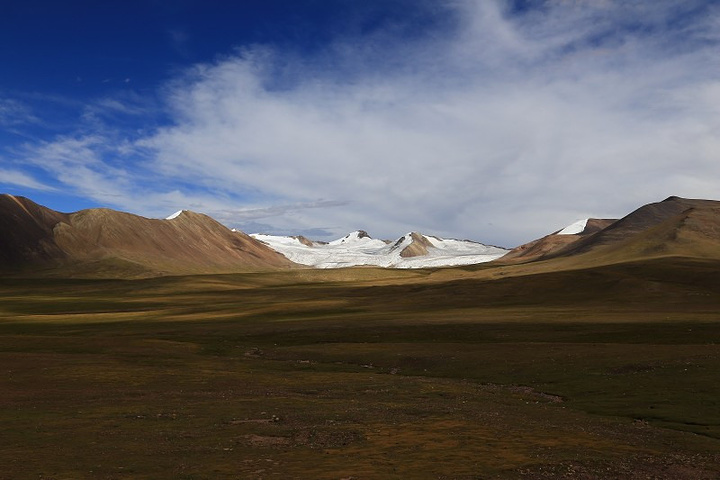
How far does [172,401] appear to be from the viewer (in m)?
39.9

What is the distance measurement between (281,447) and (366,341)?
4782 cm

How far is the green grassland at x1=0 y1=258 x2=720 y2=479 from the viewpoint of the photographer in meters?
25.2

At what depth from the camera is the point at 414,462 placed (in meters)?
25.1

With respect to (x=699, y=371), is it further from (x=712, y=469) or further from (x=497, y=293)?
(x=497, y=293)

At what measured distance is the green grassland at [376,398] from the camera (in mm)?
25188

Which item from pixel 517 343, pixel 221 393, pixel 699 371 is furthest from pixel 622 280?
pixel 221 393

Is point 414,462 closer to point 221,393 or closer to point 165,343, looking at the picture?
point 221,393

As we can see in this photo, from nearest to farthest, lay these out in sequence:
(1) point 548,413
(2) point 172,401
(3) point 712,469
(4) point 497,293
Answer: (3) point 712,469 → (1) point 548,413 → (2) point 172,401 → (4) point 497,293

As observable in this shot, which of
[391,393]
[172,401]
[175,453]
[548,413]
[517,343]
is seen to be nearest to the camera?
[175,453]

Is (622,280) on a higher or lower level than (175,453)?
higher

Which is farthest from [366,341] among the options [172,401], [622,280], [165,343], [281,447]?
[622,280]

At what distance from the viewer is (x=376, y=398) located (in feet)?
137

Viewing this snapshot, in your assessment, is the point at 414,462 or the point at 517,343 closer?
the point at 414,462

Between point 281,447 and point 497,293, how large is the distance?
11339 centimetres
